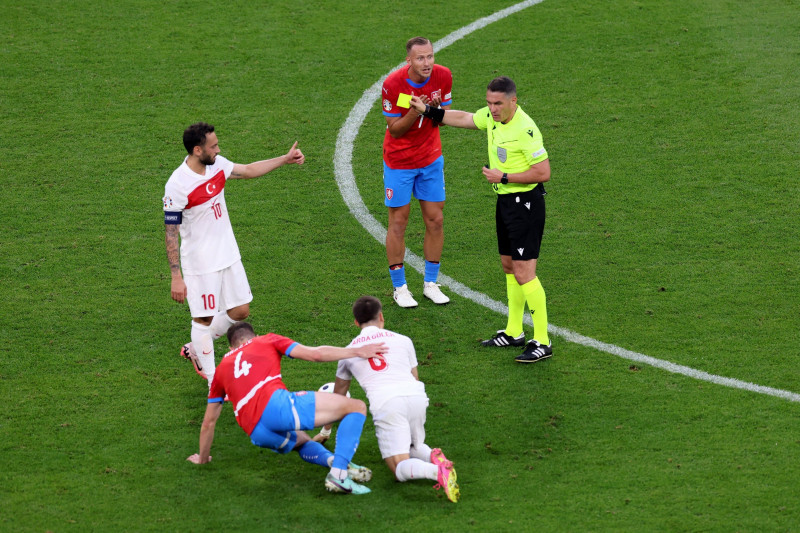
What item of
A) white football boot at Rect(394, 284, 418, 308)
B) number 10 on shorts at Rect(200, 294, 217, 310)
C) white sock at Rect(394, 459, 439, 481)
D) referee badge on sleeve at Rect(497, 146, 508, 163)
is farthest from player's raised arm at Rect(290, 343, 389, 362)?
white football boot at Rect(394, 284, 418, 308)

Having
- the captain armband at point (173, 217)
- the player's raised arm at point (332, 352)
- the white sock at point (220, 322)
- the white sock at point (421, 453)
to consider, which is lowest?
the white sock at point (421, 453)

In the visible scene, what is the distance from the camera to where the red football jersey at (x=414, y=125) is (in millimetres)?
8438

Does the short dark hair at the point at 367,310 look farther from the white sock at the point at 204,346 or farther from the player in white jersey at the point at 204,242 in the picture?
the white sock at the point at 204,346

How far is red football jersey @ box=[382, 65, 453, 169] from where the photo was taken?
8.44 meters

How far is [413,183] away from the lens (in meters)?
8.76

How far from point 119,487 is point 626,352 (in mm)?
4059

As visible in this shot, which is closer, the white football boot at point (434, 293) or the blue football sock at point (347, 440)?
the blue football sock at point (347, 440)

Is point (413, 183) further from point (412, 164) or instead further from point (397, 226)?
point (397, 226)

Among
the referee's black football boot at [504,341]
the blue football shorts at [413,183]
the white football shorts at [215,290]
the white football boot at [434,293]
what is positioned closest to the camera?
the white football shorts at [215,290]

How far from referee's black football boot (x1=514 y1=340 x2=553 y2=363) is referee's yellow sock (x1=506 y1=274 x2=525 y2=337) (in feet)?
0.82

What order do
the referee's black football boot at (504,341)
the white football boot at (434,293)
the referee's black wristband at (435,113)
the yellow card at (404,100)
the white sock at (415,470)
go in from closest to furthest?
the white sock at (415,470) < the referee's black football boot at (504,341) < the referee's black wristband at (435,113) < the yellow card at (404,100) < the white football boot at (434,293)

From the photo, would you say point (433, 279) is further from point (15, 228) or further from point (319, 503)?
point (15, 228)

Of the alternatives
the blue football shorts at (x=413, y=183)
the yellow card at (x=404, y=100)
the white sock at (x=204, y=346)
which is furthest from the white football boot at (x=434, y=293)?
the white sock at (x=204, y=346)

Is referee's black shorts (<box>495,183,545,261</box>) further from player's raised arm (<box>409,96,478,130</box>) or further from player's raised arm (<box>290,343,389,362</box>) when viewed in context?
player's raised arm (<box>290,343,389,362</box>)
